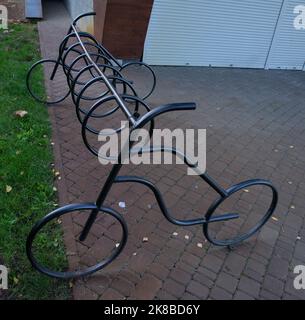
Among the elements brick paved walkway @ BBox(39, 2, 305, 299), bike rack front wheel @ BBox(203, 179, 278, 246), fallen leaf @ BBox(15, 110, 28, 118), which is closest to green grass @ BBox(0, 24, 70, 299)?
fallen leaf @ BBox(15, 110, 28, 118)

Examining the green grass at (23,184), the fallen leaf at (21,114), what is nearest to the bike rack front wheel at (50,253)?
the green grass at (23,184)

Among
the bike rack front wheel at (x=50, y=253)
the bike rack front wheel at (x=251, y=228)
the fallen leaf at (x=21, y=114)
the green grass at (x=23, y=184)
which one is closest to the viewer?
the bike rack front wheel at (x=50, y=253)

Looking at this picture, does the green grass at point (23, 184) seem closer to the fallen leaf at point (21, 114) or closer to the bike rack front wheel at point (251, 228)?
the fallen leaf at point (21, 114)

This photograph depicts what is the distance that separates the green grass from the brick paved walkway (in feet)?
0.51

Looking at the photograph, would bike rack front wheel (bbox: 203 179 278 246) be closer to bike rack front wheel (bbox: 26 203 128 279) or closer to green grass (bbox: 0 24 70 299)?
bike rack front wheel (bbox: 26 203 128 279)

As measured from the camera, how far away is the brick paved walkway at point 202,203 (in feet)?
9.52

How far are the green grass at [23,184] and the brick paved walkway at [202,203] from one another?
0.51 ft

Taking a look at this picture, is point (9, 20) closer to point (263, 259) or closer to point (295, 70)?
point (295, 70)

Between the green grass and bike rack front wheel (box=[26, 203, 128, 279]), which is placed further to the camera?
the green grass

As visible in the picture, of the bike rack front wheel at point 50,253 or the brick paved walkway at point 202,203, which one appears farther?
the brick paved walkway at point 202,203

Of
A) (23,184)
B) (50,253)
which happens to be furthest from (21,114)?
(50,253)

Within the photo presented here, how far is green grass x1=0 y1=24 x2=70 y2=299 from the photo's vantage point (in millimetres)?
2717
